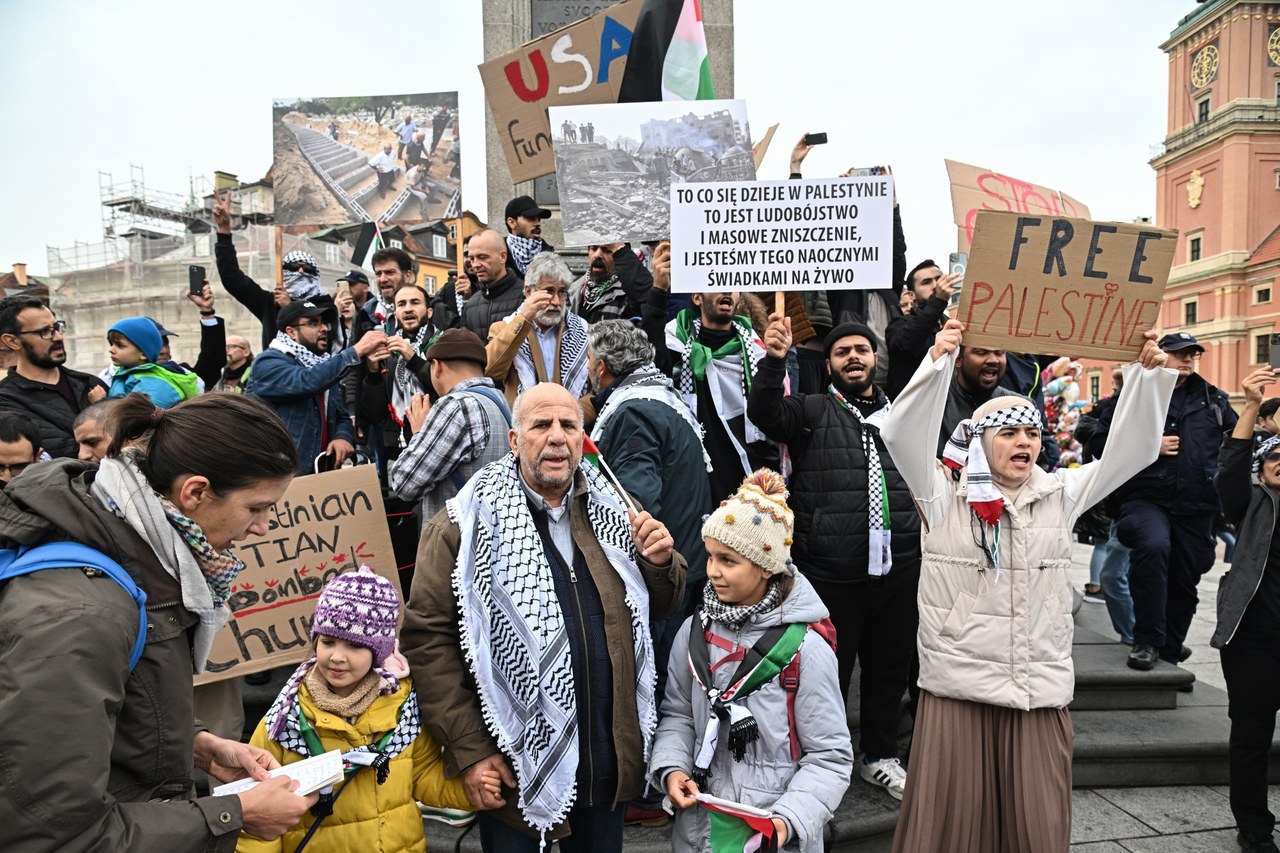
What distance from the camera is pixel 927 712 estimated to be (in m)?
3.59

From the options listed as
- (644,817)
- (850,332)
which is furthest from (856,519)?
(644,817)

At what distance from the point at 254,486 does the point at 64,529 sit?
373 millimetres

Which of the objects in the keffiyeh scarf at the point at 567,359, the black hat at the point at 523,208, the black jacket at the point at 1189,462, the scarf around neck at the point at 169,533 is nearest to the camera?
the scarf around neck at the point at 169,533

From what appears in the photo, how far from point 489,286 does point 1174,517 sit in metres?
5.10

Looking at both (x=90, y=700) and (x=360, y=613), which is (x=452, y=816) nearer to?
(x=360, y=613)

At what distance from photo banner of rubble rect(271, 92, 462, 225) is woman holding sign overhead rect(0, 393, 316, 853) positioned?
701 cm

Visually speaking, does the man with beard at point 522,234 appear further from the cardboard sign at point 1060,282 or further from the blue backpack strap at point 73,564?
the blue backpack strap at point 73,564

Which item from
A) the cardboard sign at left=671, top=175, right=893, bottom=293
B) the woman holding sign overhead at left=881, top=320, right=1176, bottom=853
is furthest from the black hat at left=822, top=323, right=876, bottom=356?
the woman holding sign overhead at left=881, top=320, right=1176, bottom=853

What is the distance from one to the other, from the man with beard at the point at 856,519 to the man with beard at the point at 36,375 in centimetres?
383

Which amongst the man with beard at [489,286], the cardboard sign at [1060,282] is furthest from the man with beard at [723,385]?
the man with beard at [489,286]

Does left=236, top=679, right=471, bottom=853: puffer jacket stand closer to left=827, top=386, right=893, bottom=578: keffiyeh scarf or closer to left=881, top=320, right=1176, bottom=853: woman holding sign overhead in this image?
left=881, top=320, right=1176, bottom=853: woman holding sign overhead

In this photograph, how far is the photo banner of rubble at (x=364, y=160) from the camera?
8805mm

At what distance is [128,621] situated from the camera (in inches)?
66.7

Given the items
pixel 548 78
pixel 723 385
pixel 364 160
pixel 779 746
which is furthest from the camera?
pixel 364 160
